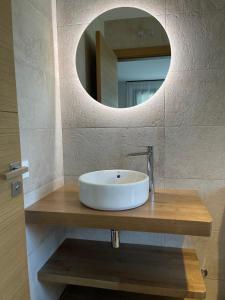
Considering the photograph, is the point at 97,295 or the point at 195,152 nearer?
the point at 195,152

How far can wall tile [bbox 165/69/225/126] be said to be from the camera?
1.45 meters

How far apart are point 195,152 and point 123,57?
75 centimetres

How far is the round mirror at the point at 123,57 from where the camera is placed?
1.50 meters

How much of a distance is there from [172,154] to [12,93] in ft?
3.20

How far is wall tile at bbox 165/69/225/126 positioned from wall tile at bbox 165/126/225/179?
51 millimetres

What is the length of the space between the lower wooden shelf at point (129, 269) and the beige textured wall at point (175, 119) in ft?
0.35

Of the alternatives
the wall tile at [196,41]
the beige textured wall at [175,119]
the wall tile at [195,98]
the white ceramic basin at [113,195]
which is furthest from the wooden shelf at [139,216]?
the wall tile at [196,41]

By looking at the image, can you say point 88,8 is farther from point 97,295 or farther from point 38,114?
point 97,295

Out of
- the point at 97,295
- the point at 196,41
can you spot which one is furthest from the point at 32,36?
the point at 97,295

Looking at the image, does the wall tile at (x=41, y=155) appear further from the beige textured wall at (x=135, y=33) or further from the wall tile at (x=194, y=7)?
the wall tile at (x=194, y=7)

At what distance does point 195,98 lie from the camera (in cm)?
148

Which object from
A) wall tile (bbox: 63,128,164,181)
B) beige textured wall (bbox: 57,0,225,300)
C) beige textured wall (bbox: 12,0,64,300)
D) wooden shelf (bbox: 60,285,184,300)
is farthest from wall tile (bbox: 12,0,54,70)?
wooden shelf (bbox: 60,285,184,300)

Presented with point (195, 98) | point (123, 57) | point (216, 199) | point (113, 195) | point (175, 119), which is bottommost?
point (216, 199)

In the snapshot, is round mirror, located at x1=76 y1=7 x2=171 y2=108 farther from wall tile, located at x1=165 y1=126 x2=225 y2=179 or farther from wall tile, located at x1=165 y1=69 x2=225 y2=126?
wall tile, located at x1=165 y1=126 x2=225 y2=179
